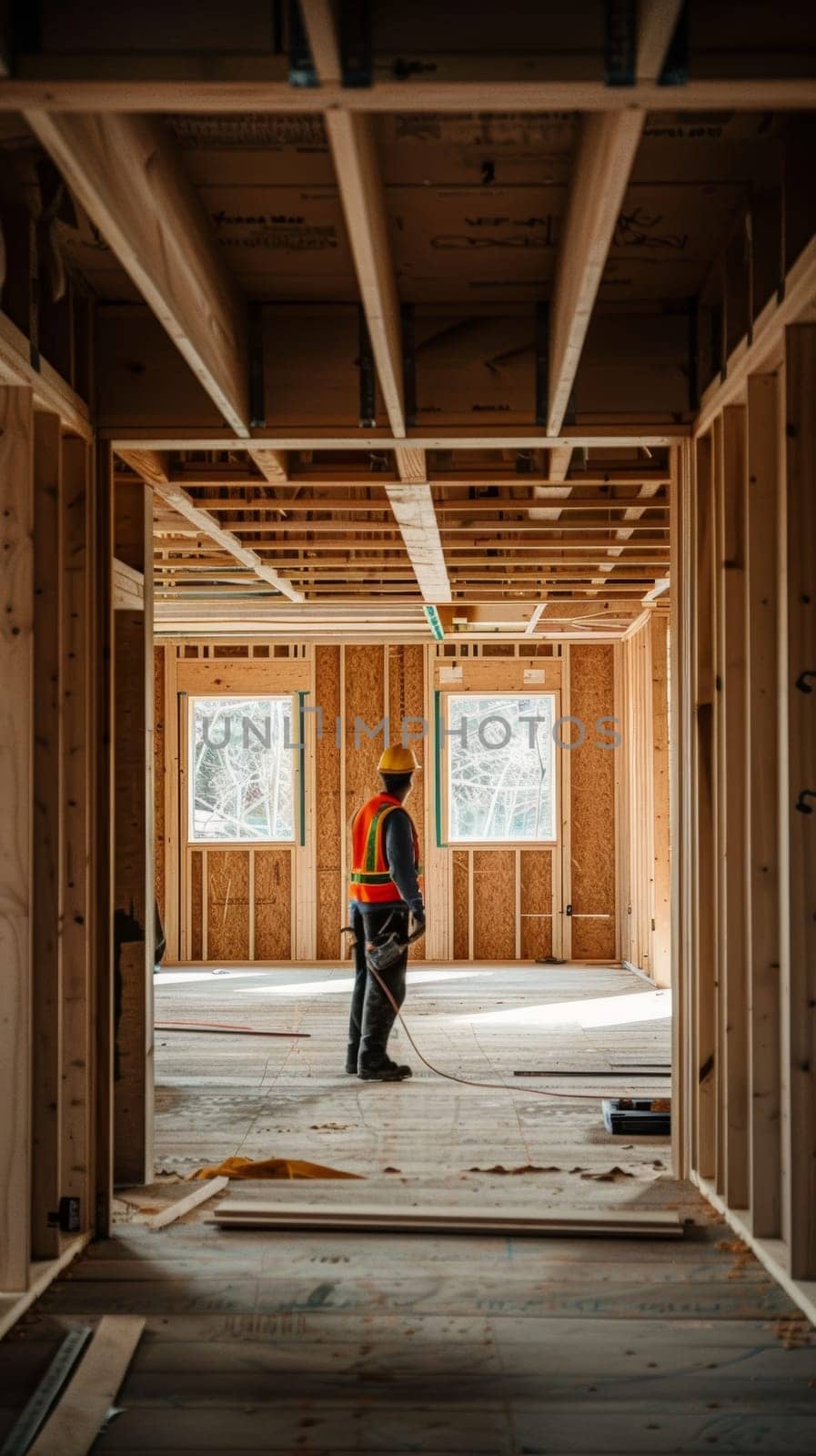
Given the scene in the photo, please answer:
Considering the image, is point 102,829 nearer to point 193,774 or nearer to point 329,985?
point 329,985

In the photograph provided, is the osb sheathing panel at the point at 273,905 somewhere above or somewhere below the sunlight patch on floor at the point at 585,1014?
above

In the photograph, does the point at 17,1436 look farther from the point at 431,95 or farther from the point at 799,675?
the point at 431,95

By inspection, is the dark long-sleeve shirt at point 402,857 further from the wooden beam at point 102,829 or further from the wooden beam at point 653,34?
the wooden beam at point 653,34

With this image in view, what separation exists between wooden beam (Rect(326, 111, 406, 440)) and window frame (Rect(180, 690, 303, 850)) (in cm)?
753

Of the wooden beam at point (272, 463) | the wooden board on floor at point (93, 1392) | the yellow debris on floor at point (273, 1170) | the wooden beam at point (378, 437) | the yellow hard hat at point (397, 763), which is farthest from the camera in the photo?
the yellow hard hat at point (397, 763)

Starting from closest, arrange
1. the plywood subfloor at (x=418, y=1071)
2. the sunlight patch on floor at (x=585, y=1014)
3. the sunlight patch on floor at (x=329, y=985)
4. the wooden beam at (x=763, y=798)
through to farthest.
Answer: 1. the wooden beam at (x=763, y=798)
2. the plywood subfloor at (x=418, y=1071)
3. the sunlight patch on floor at (x=585, y=1014)
4. the sunlight patch on floor at (x=329, y=985)

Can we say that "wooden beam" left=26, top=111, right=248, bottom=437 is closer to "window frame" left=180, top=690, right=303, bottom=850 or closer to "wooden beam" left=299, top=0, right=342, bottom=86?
"wooden beam" left=299, top=0, right=342, bottom=86

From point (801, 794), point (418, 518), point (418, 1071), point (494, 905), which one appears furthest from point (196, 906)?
point (801, 794)

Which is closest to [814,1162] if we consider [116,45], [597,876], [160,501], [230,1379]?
[230,1379]

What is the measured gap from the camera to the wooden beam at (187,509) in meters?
4.71

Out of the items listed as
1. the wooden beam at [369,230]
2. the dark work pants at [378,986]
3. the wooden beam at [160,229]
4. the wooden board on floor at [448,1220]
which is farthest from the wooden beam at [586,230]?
the dark work pants at [378,986]

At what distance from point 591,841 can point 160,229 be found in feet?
29.4

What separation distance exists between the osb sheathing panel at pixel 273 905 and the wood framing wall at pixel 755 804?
7.15 metres

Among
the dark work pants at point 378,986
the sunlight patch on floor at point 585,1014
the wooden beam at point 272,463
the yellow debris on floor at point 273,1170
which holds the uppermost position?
the wooden beam at point 272,463
